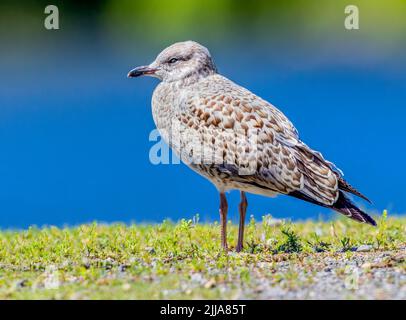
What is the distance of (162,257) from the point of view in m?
10.9

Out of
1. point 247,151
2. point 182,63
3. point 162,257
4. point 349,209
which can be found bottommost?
point 162,257

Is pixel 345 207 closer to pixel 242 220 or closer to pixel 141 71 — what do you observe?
pixel 242 220

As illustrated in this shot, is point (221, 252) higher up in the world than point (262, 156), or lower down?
lower down

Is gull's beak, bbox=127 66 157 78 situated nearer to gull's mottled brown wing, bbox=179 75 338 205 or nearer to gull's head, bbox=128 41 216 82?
gull's head, bbox=128 41 216 82

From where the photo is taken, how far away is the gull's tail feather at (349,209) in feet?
35.1

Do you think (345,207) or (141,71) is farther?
(141,71)

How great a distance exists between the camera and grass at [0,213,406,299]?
30.1ft

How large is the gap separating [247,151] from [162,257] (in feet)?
5.88

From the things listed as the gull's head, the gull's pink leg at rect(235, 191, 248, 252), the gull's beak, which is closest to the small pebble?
the gull's pink leg at rect(235, 191, 248, 252)

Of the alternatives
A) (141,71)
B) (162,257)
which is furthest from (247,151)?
(141,71)
